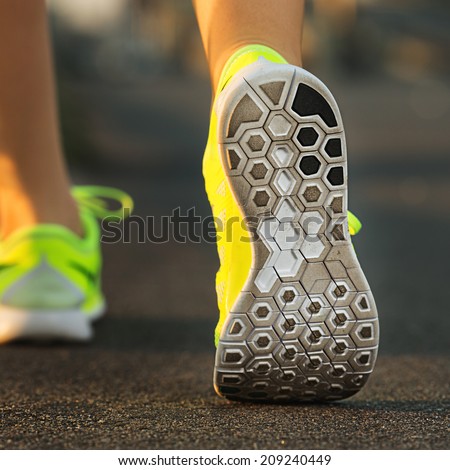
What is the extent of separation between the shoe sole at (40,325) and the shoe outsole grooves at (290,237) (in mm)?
680

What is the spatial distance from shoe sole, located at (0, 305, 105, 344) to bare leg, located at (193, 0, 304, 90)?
A: 2.37 feet

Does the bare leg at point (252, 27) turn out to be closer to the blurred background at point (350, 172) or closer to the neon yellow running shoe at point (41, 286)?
the neon yellow running shoe at point (41, 286)

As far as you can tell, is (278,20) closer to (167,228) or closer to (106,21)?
(167,228)

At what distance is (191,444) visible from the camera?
1163 mm

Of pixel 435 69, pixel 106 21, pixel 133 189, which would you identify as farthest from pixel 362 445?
pixel 106 21

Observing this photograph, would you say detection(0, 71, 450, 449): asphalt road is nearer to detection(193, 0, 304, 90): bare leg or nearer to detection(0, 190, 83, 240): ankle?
detection(0, 190, 83, 240): ankle

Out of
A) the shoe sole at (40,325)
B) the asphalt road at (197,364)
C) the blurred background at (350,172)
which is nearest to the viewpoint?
the asphalt road at (197,364)

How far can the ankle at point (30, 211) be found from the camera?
192 centimetres

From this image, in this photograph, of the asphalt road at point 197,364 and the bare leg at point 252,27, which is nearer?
the asphalt road at point 197,364

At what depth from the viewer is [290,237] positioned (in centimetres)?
128

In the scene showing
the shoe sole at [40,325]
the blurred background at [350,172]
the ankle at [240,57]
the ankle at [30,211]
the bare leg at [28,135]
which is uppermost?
the ankle at [240,57]

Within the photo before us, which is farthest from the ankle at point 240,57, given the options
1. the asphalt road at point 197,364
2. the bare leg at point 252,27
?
the asphalt road at point 197,364

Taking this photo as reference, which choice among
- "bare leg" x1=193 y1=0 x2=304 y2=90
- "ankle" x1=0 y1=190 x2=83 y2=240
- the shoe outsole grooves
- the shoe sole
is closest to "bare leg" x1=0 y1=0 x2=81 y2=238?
"ankle" x1=0 y1=190 x2=83 y2=240

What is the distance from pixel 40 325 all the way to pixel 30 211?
0.24 metres
